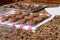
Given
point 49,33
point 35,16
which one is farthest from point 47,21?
point 49,33

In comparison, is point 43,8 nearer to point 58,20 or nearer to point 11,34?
point 58,20

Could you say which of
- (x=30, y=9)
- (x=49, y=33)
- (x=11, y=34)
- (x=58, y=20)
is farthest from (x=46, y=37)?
(x=30, y=9)

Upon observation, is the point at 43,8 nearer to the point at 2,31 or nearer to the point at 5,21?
the point at 5,21

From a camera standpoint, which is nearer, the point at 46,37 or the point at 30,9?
the point at 46,37

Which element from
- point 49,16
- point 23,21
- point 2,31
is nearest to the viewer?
point 2,31

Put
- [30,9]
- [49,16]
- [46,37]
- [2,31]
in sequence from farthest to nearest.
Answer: [30,9] < [49,16] < [2,31] < [46,37]

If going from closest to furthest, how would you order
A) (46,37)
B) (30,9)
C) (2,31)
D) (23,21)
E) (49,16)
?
(46,37)
(2,31)
(23,21)
(49,16)
(30,9)

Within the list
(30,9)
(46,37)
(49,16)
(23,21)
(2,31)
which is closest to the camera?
(46,37)

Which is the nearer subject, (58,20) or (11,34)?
(11,34)
